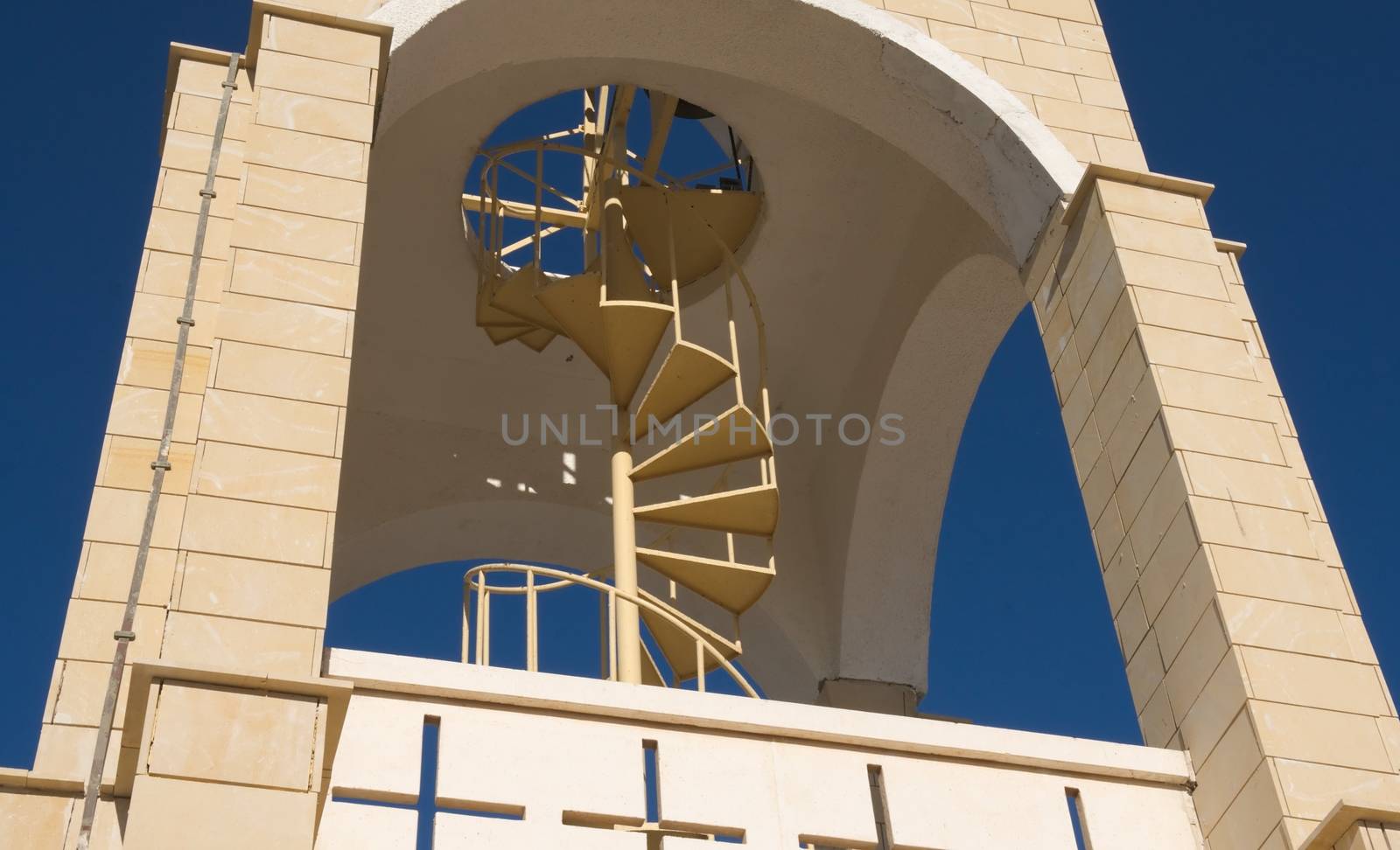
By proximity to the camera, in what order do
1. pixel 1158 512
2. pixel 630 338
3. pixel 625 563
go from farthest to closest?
pixel 630 338
pixel 625 563
pixel 1158 512

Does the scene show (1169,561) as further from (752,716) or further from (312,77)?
(312,77)

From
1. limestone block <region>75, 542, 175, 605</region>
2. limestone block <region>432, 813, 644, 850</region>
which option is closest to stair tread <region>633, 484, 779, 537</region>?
limestone block <region>75, 542, 175, 605</region>

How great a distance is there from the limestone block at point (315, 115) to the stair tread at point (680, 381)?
3408 millimetres

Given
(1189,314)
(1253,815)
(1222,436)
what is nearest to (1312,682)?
(1253,815)

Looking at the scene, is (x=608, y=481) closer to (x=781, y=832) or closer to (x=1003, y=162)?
(x=1003, y=162)

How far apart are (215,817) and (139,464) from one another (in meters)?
1.76

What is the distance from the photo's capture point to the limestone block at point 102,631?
523 centimetres

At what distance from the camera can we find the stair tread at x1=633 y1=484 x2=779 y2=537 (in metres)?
9.66

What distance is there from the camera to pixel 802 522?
11422mm

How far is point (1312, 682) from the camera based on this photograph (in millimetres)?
5668

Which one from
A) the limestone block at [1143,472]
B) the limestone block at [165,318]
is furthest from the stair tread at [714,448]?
the limestone block at [165,318]

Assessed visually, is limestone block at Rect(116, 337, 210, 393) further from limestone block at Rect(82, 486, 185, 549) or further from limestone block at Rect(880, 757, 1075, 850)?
limestone block at Rect(880, 757, 1075, 850)

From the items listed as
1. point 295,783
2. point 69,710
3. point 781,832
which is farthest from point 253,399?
point 781,832

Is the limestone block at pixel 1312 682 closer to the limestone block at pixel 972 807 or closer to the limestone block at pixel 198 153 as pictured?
the limestone block at pixel 972 807
